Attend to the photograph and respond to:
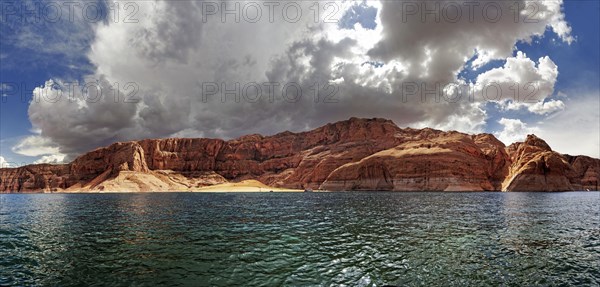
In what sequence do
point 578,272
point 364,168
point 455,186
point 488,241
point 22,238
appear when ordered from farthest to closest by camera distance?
point 364,168 → point 455,186 → point 22,238 → point 488,241 → point 578,272

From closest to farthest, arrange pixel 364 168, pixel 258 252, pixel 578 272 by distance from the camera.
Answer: pixel 578 272
pixel 258 252
pixel 364 168

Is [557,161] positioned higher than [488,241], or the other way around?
[557,161]

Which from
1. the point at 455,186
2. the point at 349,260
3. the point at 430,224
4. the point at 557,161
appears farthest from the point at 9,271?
the point at 557,161

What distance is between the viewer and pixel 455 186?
162m

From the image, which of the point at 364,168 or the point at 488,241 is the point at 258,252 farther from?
the point at 364,168

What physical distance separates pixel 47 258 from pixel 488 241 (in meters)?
30.4

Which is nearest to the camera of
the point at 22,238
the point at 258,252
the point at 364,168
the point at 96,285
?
the point at 96,285

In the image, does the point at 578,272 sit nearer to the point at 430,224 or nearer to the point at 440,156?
the point at 430,224

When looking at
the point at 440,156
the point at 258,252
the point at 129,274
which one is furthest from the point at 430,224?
the point at 440,156

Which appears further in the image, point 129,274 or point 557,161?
point 557,161

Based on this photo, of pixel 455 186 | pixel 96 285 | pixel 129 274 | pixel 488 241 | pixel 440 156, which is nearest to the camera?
pixel 96 285

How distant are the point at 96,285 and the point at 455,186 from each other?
17226 cm

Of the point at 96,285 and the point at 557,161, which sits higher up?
the point at 557,161

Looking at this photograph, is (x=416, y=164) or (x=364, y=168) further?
(x=364, y=168)
